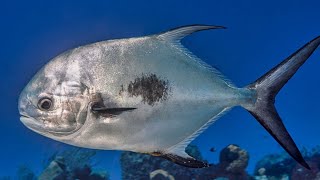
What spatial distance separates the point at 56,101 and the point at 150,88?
50cm

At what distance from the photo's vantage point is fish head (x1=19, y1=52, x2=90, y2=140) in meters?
1.89

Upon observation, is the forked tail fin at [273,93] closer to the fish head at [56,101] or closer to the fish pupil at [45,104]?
the fish head at [56,101]

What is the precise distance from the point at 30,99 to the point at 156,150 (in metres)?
0.74

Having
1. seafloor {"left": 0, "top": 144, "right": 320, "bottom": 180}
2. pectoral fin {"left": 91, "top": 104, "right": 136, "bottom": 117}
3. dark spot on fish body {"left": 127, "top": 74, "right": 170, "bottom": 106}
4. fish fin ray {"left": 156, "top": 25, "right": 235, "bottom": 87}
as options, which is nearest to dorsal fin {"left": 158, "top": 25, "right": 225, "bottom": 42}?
fish fin ray {"left": 156, "top": 25, "right": 235, "bottom": 87}

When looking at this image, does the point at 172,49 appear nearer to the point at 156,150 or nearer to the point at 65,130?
the point at 156,150

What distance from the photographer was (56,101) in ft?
6.29

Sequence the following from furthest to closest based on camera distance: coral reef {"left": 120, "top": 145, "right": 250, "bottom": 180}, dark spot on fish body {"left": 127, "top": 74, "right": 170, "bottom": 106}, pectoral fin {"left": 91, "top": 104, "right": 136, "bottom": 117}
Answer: coral reef {"left": 120, "top": 145, "right": 250, "bottom": 180}
dark spot on fish body {"left": 127, "top": 74, "right": 170, "bottom": 106}
pectoral fin {"left": 91, "top": 104, "right": 136, "bottom": 117}

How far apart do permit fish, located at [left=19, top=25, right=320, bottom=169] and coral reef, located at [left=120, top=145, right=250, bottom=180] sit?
533cm

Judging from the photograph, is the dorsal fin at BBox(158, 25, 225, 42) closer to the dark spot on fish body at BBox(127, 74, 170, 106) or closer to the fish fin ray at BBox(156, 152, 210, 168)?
the dark spot on fish body at BBox(127, 74, 170, 106)

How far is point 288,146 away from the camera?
223 cm

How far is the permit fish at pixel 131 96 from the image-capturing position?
1.89 metres

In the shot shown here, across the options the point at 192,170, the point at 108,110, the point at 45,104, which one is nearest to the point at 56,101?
the point at 45,104

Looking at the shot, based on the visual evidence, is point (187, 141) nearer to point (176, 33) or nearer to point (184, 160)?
point (184, 160)

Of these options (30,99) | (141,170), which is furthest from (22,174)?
(30,99)
